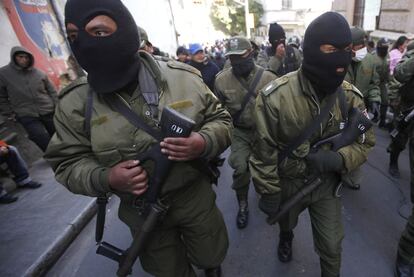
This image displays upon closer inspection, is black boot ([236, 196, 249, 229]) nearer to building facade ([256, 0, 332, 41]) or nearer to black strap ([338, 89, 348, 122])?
black strap ([338, 89, 348, 122])

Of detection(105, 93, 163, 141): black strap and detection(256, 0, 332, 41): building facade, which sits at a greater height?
detection(105, 93, 163, 141): black strap

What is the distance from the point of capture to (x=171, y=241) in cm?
186

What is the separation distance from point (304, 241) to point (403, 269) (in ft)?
2.69

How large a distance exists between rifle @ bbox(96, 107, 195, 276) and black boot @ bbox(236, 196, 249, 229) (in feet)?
5.42

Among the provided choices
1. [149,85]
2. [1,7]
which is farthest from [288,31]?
[149,85]

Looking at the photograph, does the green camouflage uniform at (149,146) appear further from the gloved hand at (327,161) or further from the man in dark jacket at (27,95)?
the man in dark jacket at (27,95)

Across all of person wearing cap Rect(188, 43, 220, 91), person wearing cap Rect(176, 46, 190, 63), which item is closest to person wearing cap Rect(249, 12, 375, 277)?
person wearing cap Rect(188, 43, 220, 91)

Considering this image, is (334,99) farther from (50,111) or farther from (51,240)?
(50,111)

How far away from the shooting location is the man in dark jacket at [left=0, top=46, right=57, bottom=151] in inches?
170

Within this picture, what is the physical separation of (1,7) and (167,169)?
204 inches

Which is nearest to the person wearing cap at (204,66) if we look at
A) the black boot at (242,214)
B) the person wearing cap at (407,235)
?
the black boot at (242,214)

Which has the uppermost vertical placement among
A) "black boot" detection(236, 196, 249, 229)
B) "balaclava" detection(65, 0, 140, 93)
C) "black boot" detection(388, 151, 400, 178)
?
"balaclava" detection(65, 0, 140, 93)

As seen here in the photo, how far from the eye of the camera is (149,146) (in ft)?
5.09

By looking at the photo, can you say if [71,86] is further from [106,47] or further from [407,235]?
[407,235]
